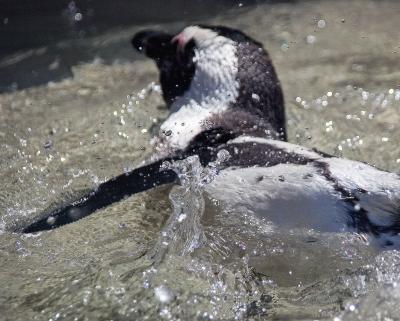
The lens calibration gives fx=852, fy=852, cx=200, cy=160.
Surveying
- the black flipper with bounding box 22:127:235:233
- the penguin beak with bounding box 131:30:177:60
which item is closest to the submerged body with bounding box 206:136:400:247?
the black flipper with bounding box 22:127:235:233

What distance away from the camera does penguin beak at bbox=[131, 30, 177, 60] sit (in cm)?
245

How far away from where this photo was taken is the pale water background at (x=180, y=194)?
1709 mm

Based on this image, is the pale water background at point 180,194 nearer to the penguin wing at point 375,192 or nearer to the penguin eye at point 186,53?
the penguin wing at point 375,192

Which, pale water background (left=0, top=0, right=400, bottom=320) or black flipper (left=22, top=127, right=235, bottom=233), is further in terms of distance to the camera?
black flipper (left=22, top=127, right=235, bottom=233)

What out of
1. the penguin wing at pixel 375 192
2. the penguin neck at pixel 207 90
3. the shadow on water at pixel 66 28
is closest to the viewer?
the penguin wing at pixel 375 192

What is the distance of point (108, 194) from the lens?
196 centimetres

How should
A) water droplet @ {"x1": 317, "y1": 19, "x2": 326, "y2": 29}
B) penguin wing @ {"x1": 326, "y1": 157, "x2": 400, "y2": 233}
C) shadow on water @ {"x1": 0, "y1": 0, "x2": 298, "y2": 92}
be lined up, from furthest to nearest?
1. water droplet @ {"x1": 317, "y1": 19, "x2": 326, "y2": 29}
2. shadow on water @ {"x1": 0, "y1": 0, "x2": 298, "y2": 92}
3. penguin wing @ {"x1": 326, "y1": 157, "x2": 400, "y2": 233}

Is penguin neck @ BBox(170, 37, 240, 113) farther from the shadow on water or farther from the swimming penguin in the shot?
the shadow on water

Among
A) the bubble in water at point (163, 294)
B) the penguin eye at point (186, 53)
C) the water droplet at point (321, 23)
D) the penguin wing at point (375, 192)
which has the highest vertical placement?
the penguin wing at point (375, 192)

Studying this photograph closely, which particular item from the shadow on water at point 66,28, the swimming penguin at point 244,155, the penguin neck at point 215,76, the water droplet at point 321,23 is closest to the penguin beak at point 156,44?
the swimming penguin at point 244,155

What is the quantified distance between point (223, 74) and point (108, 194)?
1.71ft

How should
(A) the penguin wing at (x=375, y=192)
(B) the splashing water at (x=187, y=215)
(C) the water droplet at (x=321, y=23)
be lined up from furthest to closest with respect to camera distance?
(C) the water droplet at (x=321, y=23) → (B) the splashing water at (x=187, y=215) → (A) the penguin wing at (x=375, y=192)

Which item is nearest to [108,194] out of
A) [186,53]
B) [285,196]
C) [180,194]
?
[180,194]

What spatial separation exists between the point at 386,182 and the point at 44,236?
2.52 ft
